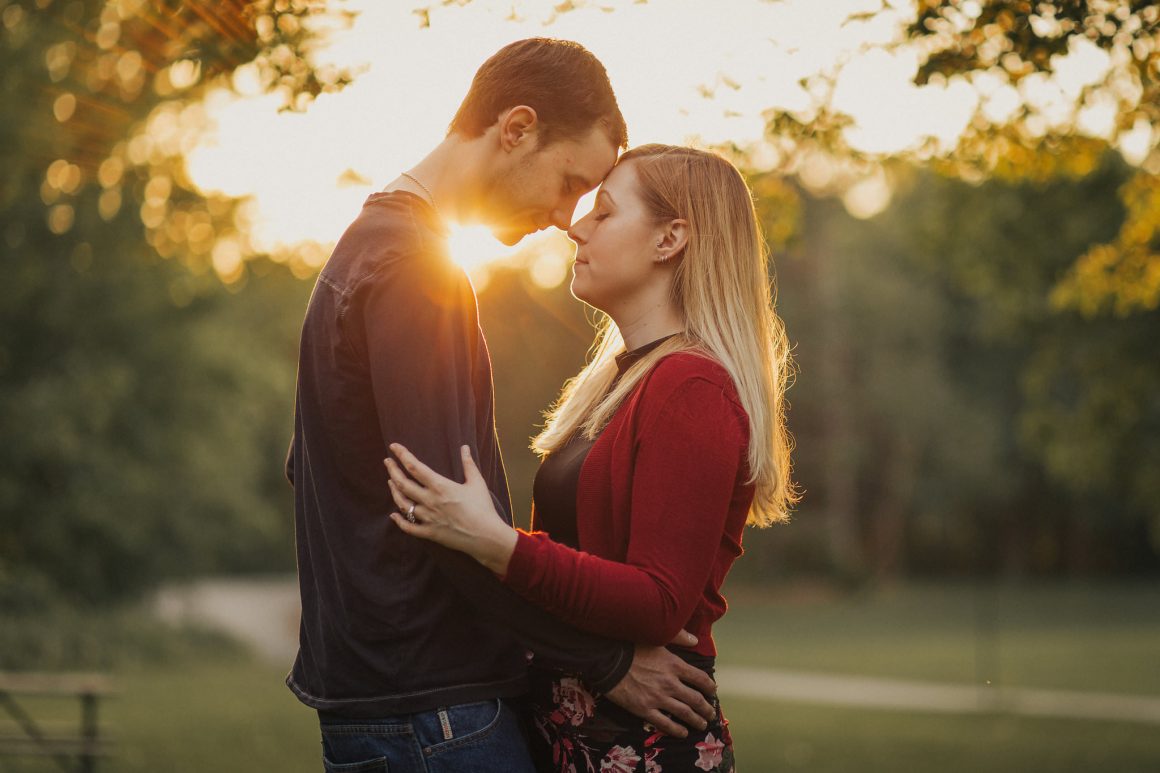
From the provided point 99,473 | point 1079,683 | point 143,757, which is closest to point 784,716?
point 1079,683

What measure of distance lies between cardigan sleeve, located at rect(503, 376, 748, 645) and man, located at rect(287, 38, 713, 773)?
8cm

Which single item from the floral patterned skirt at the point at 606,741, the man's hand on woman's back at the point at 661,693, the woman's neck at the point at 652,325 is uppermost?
the woman's neck at the point at 652,325

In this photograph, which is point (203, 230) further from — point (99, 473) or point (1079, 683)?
point (1079, 683)

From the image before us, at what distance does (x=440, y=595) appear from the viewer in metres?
2.46

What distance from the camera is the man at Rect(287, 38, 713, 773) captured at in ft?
7.81

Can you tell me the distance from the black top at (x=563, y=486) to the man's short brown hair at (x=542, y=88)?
1.73ft

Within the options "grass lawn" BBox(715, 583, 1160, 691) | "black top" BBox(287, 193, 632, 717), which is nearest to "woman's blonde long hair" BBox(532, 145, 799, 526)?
"black top" BBox(287, 193, 632, 717)

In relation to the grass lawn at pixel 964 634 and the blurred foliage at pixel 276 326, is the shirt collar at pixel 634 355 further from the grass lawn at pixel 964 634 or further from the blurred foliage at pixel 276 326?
the grass lawn at pixel 964 634

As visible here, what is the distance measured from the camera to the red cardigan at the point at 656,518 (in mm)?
2406

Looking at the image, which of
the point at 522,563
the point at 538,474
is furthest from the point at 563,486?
the point at 522,563

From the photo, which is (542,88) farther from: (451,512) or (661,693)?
A: (661,693)

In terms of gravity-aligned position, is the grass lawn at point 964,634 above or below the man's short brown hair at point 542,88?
below

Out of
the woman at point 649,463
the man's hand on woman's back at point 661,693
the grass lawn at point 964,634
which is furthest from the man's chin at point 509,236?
the grass lawn at point 964,634

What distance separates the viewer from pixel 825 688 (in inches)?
906
